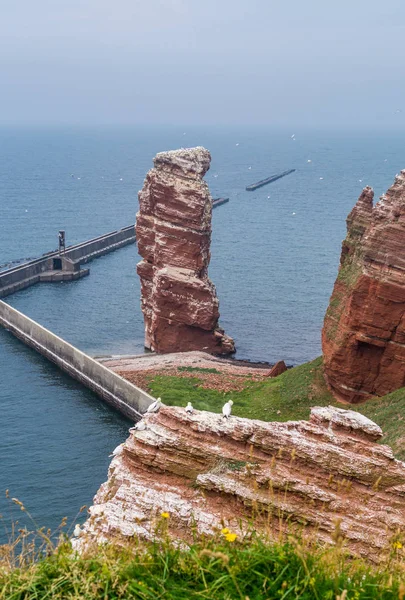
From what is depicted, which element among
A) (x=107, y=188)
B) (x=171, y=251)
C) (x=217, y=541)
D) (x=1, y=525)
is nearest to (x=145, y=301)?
(x=171, y=251)

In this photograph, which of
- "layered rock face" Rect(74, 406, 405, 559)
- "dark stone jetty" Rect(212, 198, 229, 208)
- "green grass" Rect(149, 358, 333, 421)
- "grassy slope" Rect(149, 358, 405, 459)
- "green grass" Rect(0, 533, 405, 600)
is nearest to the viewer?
"green grass" Rect(0, 533, 405, 600)

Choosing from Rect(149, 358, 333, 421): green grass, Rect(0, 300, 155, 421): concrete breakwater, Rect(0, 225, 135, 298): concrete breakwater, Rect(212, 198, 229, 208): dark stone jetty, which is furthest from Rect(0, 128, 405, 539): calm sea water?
Rect(149, 358, 333, 421): green grass

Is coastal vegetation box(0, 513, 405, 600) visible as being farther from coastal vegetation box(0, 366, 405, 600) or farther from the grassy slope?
the grassy slope

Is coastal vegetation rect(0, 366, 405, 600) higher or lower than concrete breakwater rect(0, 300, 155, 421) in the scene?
higher

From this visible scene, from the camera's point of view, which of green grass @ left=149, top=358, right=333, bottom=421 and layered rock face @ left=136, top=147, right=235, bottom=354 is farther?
layered rock face @ left=136, top=147, right=235, bottom=354

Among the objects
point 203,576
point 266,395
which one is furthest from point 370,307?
point 203,576

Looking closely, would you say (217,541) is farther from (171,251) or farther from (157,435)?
(171,251)

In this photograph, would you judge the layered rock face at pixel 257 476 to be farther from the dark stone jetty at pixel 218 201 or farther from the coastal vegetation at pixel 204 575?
the dark stone jetty at pixel 218 201
